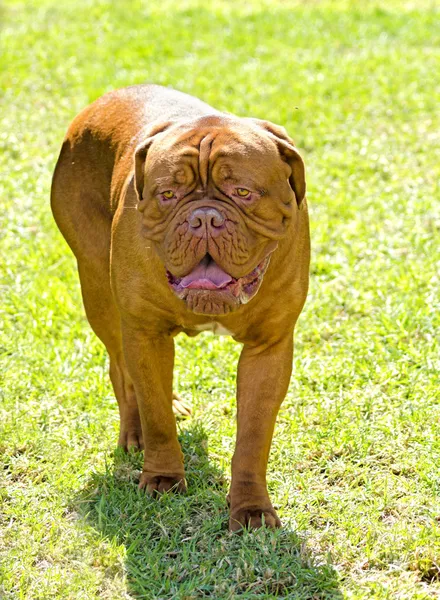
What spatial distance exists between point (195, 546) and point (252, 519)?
0.24 meters

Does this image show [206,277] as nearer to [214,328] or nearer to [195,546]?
[214,328]

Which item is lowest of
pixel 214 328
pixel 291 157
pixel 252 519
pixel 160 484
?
pixel 160 484

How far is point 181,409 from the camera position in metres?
5.10

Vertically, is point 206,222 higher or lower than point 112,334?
higher

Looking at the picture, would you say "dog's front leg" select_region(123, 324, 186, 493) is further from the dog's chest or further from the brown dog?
the dog's chest

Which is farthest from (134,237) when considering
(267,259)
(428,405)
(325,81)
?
(325,81)

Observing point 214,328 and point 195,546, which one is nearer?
point 195,546

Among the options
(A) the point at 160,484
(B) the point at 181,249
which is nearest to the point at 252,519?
(A) the point at 160,484

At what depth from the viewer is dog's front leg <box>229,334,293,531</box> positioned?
4.06 metres

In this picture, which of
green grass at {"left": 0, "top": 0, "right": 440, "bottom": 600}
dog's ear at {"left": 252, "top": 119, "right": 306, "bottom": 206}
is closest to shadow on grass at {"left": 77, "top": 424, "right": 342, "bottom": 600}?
green grass at {"left": 0, "top": 0, "right": 440, "bottom": 600}

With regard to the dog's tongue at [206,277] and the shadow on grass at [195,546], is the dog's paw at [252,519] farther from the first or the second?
the dog's tongue at [206,277]

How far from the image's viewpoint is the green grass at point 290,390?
3.84 m

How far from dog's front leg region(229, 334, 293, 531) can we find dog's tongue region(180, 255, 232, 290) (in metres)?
0.59

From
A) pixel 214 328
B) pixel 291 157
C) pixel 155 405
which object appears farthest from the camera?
pixel 155 405
